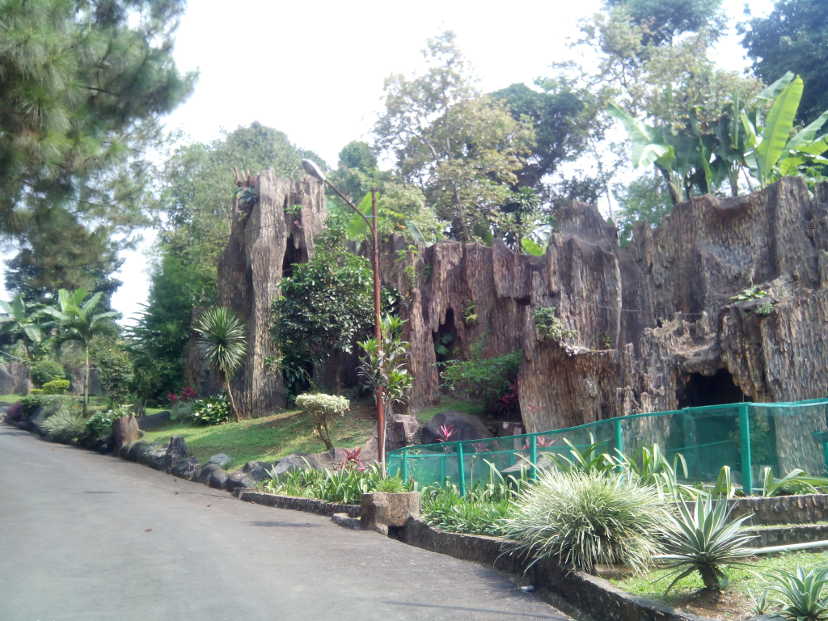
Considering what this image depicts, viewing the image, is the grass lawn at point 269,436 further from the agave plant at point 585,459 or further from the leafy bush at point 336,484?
the agave plant at point 585,459

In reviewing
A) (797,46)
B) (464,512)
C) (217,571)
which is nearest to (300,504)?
(464,512)

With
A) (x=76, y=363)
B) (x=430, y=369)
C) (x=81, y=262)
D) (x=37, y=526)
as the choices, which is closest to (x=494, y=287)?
(x=430, y=369)

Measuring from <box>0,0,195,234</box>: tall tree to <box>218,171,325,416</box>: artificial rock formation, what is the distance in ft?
35.7

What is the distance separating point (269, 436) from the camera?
24.5 m

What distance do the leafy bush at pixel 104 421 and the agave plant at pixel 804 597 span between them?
27.5m

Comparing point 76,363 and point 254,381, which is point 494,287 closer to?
point 254,381

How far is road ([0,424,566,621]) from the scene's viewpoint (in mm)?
7199

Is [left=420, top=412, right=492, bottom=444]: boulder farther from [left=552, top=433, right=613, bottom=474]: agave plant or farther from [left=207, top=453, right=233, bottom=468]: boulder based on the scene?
[left=552, top=433, right=613, bottom=474]: agave plant

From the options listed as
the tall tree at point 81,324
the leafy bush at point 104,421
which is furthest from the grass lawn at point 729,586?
the tall tree at point 81,324

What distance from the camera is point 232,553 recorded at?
10.2 metres

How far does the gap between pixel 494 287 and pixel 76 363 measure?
34772mm

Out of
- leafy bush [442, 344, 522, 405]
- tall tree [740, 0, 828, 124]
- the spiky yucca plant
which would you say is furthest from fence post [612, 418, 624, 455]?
tall tree [740, 0, 828, 124]

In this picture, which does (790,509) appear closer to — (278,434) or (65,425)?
(278,434)

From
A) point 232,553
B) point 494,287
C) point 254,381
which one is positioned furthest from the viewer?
point 254,381
